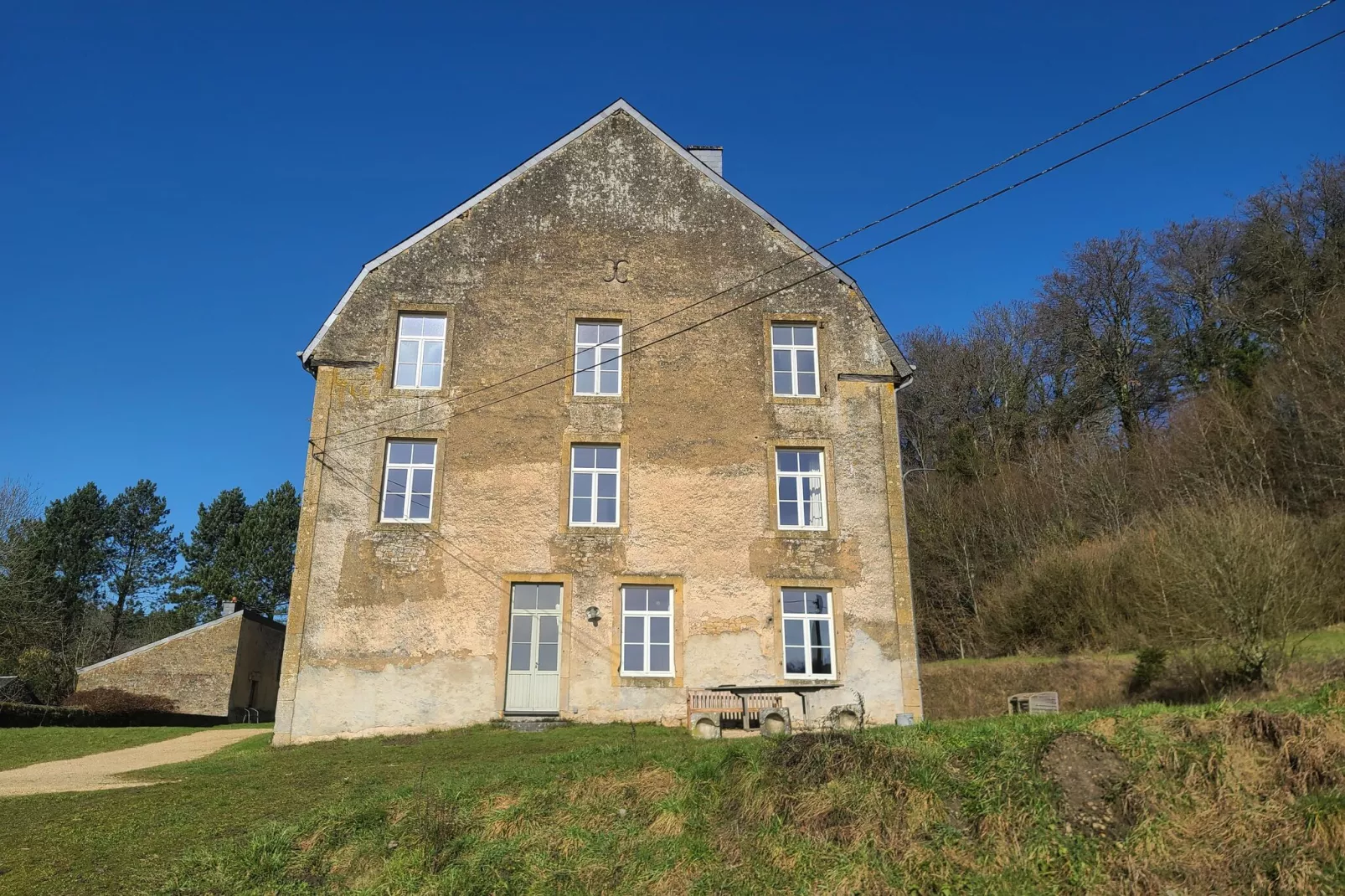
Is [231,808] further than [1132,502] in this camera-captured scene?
No

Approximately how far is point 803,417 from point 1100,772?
11.3 metres

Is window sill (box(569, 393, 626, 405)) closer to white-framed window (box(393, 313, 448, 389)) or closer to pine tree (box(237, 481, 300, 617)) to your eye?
white-framed window (box(393, 313, 448, 389))

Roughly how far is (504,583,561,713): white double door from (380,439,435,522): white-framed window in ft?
8.44

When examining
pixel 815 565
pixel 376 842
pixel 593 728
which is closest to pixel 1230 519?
pixel 815 565

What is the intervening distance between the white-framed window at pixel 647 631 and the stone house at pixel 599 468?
0.05 metres

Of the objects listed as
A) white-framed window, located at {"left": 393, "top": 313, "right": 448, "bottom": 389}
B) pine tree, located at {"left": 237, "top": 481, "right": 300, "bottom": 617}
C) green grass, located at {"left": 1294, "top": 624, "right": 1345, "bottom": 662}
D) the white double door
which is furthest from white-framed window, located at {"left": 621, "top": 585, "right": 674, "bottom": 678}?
pine tree, located at {"left": 237, "top": 481, "right": 300, "bottom": 617}

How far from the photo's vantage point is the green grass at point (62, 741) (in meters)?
16.8

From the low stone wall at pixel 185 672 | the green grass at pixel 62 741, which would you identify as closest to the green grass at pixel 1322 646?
the green grass at pixel 62 741

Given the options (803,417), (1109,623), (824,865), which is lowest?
(824,865)

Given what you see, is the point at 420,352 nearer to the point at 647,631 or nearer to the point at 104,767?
the point at 647,631

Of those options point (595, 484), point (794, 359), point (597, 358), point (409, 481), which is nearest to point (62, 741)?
point (409, 481)

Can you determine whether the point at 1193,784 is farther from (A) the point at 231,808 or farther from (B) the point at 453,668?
(B) the point at 453,668

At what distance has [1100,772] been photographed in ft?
26.9

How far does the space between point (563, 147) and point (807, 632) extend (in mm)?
11942
